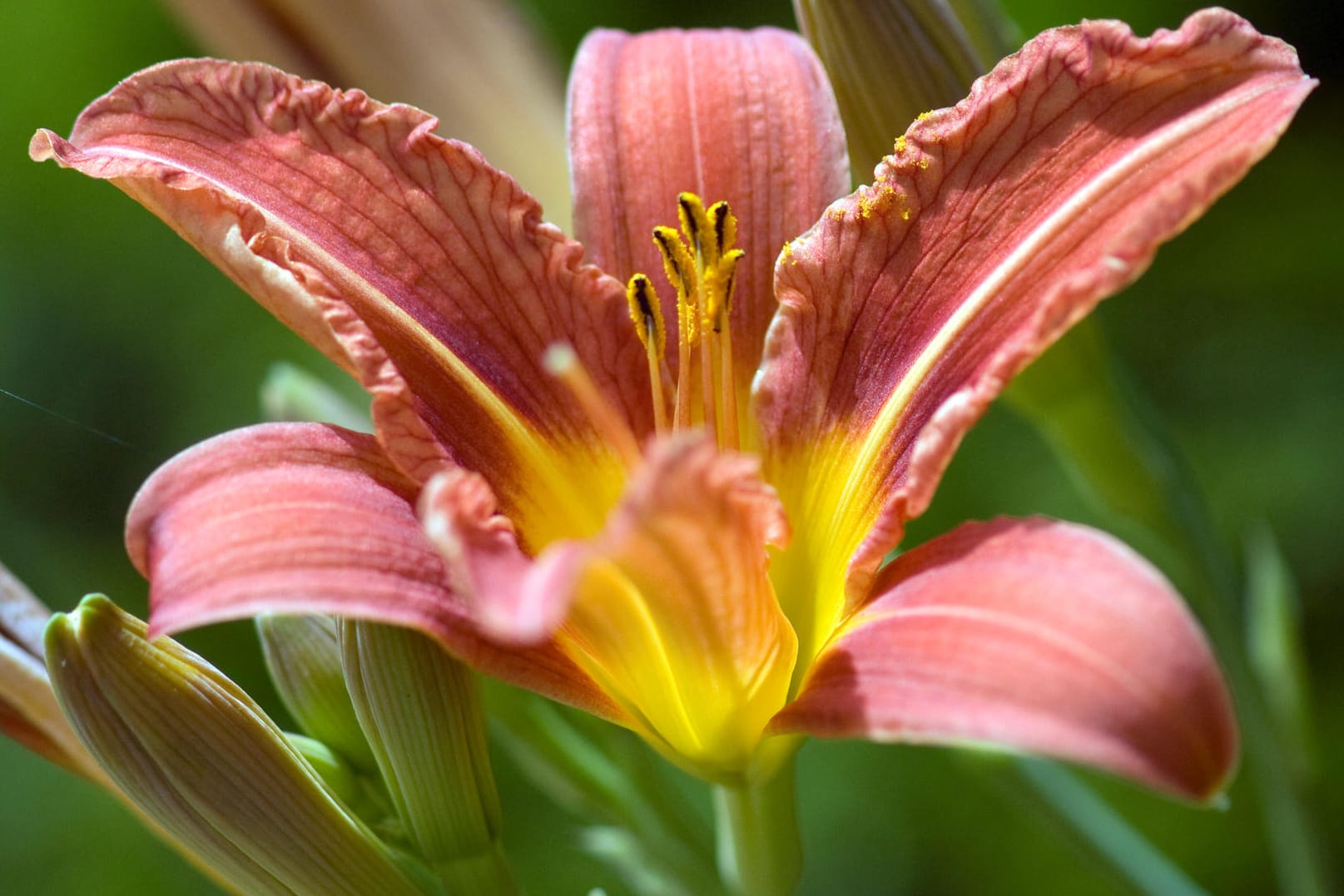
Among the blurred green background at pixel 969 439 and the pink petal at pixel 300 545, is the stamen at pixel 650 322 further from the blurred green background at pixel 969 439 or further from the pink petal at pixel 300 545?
the blurred green background at pixel 969 439

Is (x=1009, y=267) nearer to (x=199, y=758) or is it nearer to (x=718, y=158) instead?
(x=718, y=158)

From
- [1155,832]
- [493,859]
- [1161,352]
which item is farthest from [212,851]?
[1161,352]

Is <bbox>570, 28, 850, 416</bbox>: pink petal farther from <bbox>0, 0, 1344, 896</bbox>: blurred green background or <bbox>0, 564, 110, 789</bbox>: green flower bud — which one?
<bbox>0, 0, 1344, 896</bbox>: blurred green background

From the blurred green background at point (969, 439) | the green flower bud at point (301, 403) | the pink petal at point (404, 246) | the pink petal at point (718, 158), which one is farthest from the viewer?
the blurred green background at point (969, 439)

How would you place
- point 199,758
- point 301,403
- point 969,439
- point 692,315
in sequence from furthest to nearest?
1. point 969,439
2. point 301,403
3. point 692,315
4. point 199,758

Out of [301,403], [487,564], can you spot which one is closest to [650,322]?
[487,564]

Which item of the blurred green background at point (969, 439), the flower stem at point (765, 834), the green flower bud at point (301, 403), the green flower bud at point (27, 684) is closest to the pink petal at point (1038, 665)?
the flower stem at point (765, 834)
